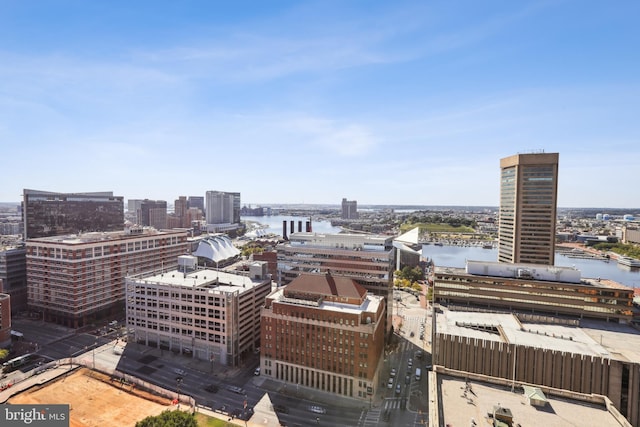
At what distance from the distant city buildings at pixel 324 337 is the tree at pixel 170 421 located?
2537 centimetres

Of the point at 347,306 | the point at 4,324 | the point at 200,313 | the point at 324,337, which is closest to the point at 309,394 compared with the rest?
the point at 324,337

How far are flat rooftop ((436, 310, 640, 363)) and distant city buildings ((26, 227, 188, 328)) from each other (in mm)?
87542

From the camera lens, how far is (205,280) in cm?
8419

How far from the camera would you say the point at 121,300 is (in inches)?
4035

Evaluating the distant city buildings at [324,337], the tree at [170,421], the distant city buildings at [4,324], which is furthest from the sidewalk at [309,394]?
the distant city buildings at [4,324]

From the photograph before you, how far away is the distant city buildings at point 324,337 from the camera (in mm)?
62188

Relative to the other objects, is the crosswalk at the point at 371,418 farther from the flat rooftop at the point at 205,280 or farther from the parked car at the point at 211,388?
the flat rooftop at the point at 205,280

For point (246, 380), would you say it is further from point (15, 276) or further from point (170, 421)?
point (15, 276)

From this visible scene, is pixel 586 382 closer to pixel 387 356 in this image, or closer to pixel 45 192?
pixel 387 356

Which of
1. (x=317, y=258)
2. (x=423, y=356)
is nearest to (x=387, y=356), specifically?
(x=423, y=356)

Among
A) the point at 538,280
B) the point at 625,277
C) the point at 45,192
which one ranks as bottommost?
the point at 625,277

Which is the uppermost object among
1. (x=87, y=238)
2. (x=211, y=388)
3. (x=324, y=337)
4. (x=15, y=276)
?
(x=87, y=238)

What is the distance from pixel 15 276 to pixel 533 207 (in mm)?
167374

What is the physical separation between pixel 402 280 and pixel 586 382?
89.6m
